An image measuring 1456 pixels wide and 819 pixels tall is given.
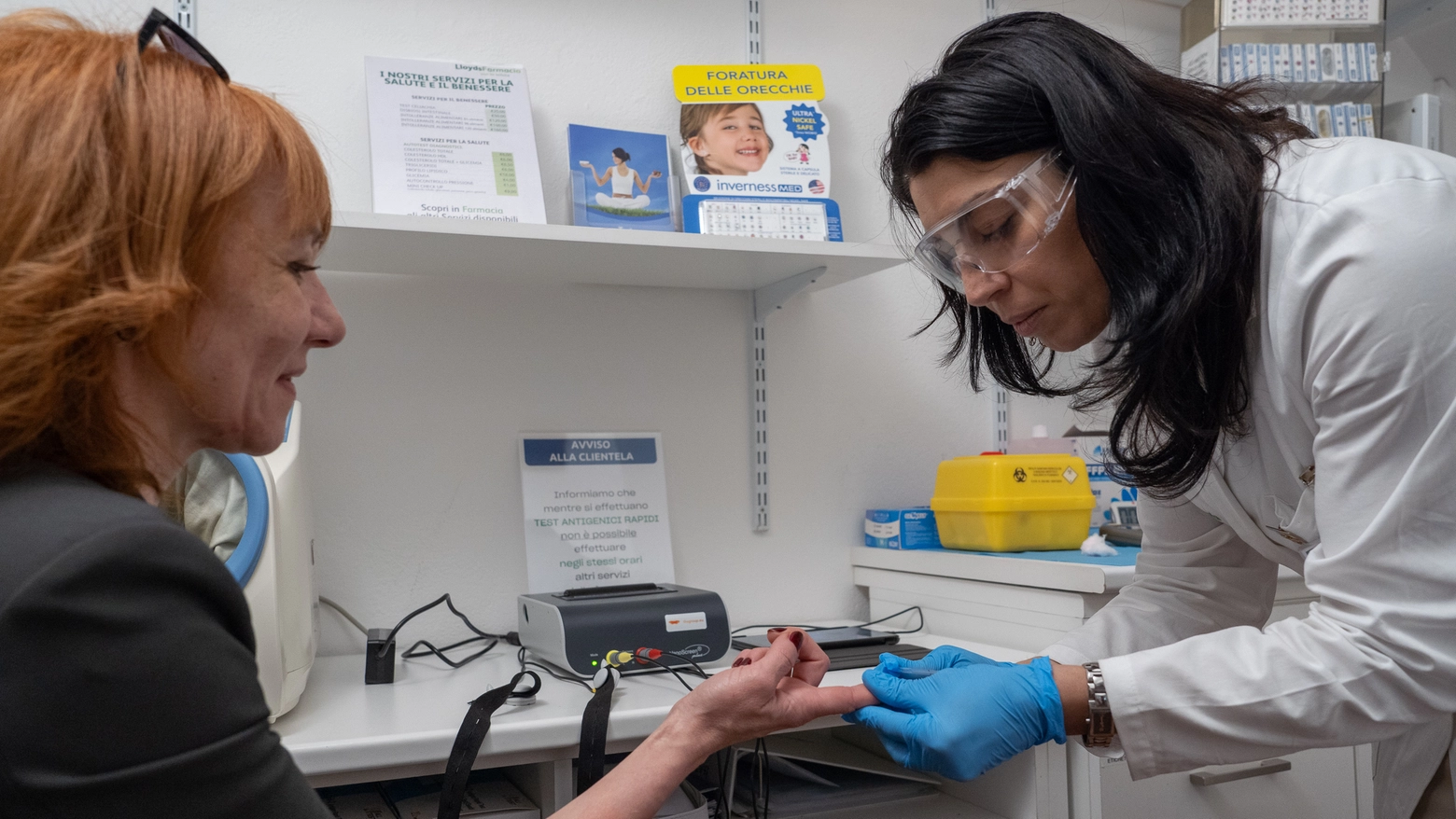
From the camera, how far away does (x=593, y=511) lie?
1.79 m

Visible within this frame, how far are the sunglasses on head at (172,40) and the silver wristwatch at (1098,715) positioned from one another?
Answer: 0.94 meters

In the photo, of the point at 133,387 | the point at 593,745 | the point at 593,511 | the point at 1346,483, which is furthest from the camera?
the point at 593,511

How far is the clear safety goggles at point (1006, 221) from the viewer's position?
3.34ft

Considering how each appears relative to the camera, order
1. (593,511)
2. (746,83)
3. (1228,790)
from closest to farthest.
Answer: (1228,790), (593,511), (746,83)

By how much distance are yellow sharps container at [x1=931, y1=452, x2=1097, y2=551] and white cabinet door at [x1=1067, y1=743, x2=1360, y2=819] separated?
1.53 ft

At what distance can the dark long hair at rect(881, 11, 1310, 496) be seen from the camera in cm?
98

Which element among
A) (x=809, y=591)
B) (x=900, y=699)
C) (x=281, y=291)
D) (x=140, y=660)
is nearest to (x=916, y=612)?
(x=809, y=591)

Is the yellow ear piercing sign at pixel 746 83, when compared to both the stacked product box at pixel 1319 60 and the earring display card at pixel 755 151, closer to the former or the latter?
the earring display card at pixel 755 151

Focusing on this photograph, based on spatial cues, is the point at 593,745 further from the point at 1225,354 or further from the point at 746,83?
the point at 746,83

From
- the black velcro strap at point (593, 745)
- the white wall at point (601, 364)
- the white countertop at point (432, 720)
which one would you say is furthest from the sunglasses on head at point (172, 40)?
the white wall at point (601, 364)

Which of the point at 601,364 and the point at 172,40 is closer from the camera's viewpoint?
the point at 172,40

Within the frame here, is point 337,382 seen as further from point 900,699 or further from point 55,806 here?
point 55,806

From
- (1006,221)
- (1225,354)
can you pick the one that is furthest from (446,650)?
(1225,354)

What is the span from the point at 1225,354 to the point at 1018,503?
2.67 ft
